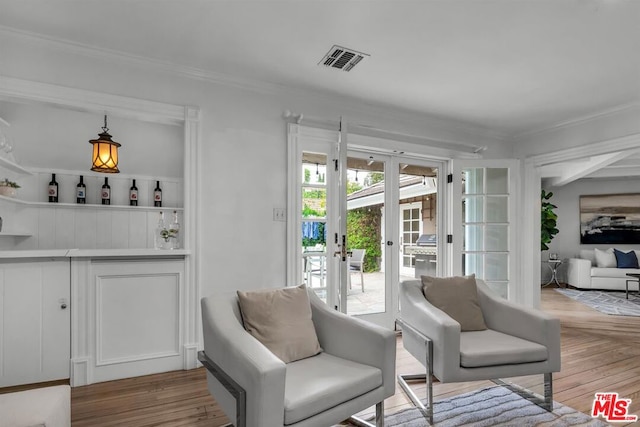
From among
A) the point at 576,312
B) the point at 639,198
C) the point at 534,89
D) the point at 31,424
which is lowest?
the point at 576,312

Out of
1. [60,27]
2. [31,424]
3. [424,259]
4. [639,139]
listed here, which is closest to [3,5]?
[60,27]

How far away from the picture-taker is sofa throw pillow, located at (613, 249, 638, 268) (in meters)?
6.76

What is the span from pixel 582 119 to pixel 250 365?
4.44m

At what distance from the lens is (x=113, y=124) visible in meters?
3.35

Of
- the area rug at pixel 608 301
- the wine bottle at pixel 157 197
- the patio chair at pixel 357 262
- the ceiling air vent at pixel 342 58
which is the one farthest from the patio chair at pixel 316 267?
the area rug at pixel 608 301

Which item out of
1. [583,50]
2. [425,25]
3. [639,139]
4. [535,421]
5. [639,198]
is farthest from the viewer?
[639,198]

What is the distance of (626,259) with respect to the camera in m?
6.82

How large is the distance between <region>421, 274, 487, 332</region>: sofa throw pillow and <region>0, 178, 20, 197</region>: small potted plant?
3107mm

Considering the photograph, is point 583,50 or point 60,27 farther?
point 583,50

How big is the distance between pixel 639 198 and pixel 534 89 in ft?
20.4

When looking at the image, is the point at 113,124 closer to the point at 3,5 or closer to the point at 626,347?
the point at 3,5

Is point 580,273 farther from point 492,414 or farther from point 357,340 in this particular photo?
point 357,340

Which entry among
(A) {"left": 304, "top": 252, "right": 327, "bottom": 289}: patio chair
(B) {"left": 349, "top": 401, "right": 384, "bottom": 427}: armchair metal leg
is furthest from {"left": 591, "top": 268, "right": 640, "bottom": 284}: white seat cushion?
(B) {"left": 349, "top": 401, "right": 384, "bottom": 427}: armchair metal leg

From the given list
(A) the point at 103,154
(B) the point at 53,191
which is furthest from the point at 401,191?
(B) the point at 53,191
